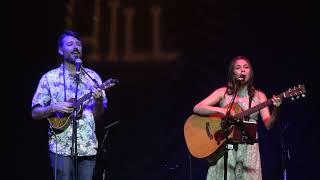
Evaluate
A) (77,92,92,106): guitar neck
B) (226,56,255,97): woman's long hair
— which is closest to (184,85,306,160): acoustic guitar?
(226,56,255,97): woman's long hair

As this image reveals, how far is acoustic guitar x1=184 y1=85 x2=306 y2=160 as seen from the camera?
4715mm

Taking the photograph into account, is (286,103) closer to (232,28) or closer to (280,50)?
(280,50)

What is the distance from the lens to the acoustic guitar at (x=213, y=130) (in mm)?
4715

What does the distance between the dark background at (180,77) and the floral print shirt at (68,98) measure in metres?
1.72

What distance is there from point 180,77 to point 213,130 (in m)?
1.34

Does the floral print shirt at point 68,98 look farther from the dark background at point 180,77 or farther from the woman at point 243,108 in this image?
the dark background at point 180,77

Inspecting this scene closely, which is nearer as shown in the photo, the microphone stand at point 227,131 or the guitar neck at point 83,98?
the guitar neck at point 83,98

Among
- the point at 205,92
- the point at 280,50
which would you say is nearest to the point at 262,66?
the point at 280,50

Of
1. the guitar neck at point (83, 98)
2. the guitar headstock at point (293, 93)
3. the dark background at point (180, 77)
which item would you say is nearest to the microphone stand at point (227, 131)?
the guitar headstock at point (293, 93)

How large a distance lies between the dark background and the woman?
48.4 inches

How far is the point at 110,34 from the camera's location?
631cm

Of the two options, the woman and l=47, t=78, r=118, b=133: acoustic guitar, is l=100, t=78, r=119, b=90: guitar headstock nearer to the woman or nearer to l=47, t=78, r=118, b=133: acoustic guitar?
l=47, t=78, r=118, b=133: acoustic guitar

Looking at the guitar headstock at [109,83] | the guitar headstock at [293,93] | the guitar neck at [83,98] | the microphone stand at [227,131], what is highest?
the guitar headstock at [109,83]

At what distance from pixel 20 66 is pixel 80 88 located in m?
2.00
